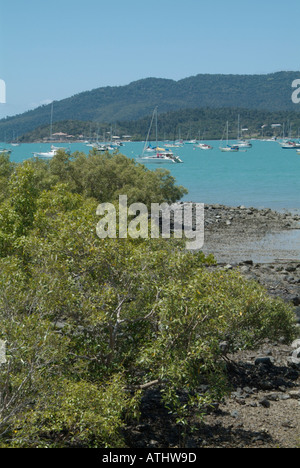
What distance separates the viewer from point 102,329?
12.2 metres

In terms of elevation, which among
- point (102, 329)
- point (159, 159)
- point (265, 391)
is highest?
point (159, 159)

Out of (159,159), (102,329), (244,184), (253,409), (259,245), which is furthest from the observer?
(159,159)

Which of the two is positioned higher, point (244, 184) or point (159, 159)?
point (159, 159)

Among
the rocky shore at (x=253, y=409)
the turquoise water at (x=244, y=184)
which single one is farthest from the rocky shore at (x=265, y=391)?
the turquoise water at (x=244, y=184)

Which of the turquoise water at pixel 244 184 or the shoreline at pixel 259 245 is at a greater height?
the turquoise water at pixel 244 184

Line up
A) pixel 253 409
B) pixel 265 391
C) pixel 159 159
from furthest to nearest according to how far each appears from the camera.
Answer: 1. pixel 159 159
2. pixel 265 391
3. pixel 253 409

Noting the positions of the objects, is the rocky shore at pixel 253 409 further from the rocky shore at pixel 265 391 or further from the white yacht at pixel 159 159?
the white yacht at pixel 159 159

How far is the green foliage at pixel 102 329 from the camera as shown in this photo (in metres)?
9.35

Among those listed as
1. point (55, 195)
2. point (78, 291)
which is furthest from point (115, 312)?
point (55, 195)

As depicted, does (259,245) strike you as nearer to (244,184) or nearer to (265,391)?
(265,391)

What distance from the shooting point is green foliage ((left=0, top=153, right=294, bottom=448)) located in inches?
368

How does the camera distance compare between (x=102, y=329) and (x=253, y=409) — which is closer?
(x=102, y=329)

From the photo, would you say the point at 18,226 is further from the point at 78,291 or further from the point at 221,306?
the point at 221,306

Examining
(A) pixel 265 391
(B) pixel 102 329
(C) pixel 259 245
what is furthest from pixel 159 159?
(B) pixel 102 329
